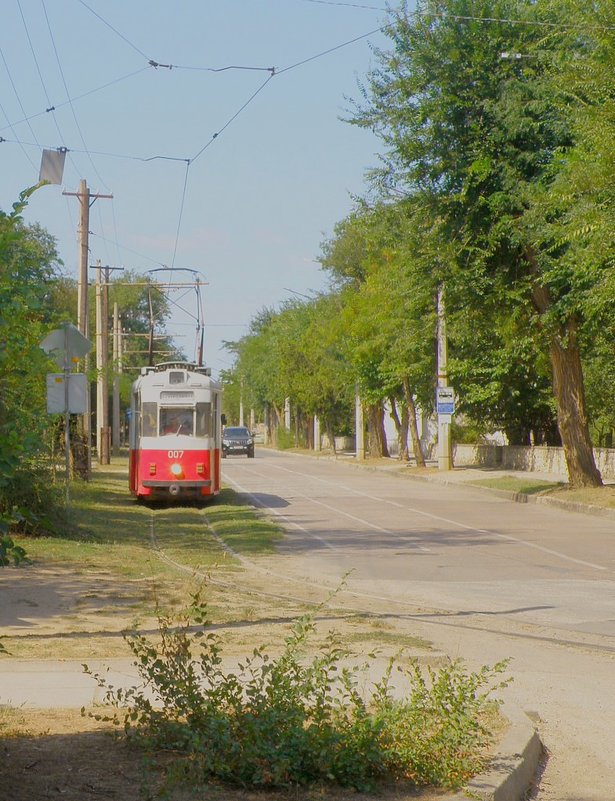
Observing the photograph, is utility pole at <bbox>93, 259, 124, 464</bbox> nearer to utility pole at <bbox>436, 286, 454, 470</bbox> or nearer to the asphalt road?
utility pole at <bbox>436, 286, 454, 470</bbox>

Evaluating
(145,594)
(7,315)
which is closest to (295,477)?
(145,594)

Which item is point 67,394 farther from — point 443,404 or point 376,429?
point 376,429

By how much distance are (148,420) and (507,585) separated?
51.0ft

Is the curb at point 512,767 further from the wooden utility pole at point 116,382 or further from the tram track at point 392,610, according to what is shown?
the wooden utility pole at point 116,382

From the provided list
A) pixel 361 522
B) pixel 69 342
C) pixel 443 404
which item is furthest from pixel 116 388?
pixel 69 342

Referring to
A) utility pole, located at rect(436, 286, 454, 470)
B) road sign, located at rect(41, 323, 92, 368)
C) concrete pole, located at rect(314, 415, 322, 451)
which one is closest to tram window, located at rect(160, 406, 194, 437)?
road sign, located at rect(41, 323, 92, 368)

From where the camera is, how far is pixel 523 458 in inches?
2125

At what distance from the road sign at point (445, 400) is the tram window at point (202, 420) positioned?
19665 mm

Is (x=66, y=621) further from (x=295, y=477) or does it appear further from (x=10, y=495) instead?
(x=295, y=477)

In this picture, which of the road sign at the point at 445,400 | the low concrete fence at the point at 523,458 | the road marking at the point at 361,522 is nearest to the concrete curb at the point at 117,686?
the road marking at the point at 361,522

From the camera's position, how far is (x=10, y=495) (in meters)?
19.0

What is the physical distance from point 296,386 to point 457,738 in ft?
272

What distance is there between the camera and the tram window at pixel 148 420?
2944 cm

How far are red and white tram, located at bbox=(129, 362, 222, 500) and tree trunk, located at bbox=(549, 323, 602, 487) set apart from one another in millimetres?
9334
